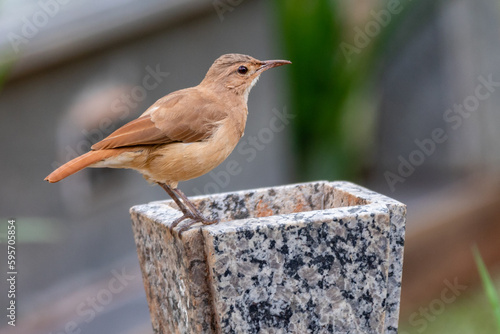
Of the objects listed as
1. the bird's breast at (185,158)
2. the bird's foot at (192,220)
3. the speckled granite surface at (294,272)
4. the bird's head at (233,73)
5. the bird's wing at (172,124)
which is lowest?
the speckled granite surface at (294,272)

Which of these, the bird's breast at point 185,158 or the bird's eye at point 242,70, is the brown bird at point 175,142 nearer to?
the bird's breast at point 185,158

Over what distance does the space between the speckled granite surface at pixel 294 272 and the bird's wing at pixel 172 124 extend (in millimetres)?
447

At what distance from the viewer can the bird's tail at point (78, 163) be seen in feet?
7.75

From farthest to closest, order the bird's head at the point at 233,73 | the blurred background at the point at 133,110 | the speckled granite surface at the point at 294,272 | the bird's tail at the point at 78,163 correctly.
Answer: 1. the blurred background at the point at 133,110
2. the bird's head at the point at 233,73
3. the bird's tail at the point at 78,163
4. the speckled granite surface at the point at 294,272

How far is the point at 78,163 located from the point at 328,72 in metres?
3.14

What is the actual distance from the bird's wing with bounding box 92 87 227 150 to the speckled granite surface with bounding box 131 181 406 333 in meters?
0.45

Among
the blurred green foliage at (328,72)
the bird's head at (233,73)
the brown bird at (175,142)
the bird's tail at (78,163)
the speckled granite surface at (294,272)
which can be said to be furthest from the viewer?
the blurred green foliage at (328,72)

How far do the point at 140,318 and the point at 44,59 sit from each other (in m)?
2.19

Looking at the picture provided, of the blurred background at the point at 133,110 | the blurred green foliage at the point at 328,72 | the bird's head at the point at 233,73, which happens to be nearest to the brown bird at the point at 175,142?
the bird's head at the point at 233,73

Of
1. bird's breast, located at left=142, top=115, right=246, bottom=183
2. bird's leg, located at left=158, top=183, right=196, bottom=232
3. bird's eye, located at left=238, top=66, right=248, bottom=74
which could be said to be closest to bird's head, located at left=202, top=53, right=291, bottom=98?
bird's eye, located at left=238, top=66, right=248, bottom=74

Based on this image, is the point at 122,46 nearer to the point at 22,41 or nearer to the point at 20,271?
the point at 22,41

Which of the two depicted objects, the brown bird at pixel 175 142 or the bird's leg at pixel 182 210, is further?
the brown bird at pixel 175 142

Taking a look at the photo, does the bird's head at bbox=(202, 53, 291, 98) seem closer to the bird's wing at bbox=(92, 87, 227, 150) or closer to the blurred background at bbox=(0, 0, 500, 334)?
the bird's wing at bbox=(92, 87, 227, 150)

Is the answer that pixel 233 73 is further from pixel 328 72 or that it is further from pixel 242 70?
pixel 328 72
